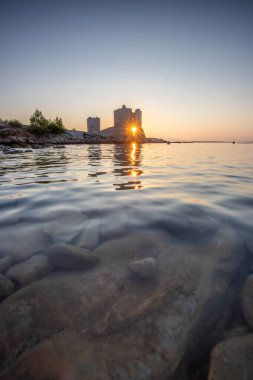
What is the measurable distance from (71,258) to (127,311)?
82cm

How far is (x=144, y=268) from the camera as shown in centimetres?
197

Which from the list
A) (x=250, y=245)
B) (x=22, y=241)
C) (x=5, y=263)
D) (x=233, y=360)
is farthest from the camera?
(x=22, y=241)

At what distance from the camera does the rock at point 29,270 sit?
75.2 inches

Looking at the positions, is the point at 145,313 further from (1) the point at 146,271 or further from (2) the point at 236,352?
(2) the point at 236,352

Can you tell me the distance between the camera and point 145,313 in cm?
156

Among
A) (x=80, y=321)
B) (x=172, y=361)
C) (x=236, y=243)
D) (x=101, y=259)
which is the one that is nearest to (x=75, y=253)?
(x=101, y=259)

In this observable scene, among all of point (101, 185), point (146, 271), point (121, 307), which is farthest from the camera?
point (101, 185)

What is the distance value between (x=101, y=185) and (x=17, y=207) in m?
2.33

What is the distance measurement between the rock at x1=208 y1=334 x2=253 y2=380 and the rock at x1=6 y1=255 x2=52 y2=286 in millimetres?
1545

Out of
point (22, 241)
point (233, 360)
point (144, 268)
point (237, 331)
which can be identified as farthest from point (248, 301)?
point (22, 241)

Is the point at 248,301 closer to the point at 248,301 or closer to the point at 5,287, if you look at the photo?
the point at 248,301

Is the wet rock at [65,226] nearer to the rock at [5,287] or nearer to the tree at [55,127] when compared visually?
the rock at [5,287]

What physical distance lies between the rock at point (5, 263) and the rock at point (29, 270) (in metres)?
0.07

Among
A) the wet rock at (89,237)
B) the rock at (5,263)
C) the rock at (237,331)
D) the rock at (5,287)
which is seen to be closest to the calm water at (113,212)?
the wet rock at (89,237)
